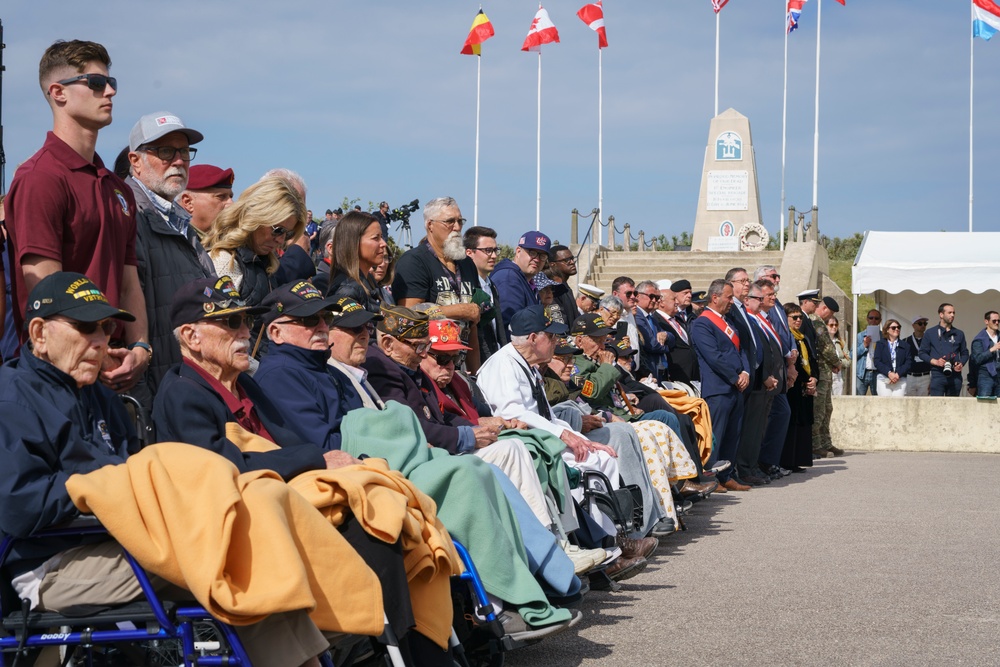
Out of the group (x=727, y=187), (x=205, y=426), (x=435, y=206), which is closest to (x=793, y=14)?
(x=727, y=187)

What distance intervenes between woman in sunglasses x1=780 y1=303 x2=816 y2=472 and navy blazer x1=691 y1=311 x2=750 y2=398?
2.35 metres

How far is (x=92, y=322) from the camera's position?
3840mm

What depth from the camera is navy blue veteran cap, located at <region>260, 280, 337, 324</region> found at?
548cm

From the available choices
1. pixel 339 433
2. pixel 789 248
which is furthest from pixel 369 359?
pixel 789 248

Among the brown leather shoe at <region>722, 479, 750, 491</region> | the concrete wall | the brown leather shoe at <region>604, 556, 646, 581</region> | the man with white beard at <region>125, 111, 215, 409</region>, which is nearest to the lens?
the man with white beard at <region>125, 111, 215, 409</region>

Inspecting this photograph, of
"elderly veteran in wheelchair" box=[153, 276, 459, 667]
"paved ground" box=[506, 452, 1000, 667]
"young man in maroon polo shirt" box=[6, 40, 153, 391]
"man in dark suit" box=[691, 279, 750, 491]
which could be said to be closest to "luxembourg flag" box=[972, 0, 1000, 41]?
"man in dark suit" box=[691, 279, 750, 491]

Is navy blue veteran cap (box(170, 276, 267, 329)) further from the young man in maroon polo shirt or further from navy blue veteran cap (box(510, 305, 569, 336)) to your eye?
navy blue veteran cap (box(510, 305, 569, 336))

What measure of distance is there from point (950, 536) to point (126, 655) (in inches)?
272

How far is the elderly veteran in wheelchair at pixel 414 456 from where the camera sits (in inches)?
196

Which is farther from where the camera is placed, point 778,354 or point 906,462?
point 906,462

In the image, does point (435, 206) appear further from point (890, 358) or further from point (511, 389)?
point (890, 358)

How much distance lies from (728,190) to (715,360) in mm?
25286

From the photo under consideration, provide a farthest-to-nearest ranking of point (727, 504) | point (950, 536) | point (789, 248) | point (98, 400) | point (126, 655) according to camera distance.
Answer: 1. point (789, 248)
2. point (727, 504)
3. point (950, 536)
4. point (98, 400)
5. point (126, 655)

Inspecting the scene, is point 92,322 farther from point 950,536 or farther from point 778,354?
point 778,354
